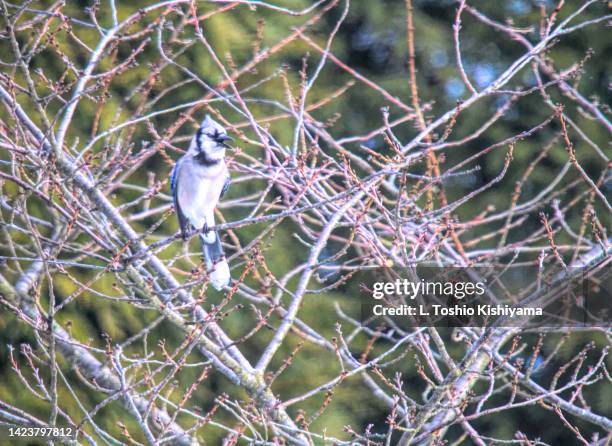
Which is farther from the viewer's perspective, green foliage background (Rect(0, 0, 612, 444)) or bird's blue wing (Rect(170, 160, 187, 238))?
green foliage background (Rect(0, 0, 612, 444))

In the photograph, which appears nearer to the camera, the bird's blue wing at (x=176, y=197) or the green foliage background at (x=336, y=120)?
the bird's blue wing at (x=176, y=197)

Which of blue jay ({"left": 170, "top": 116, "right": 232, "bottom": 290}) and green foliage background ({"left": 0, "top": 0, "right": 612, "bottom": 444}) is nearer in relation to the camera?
blue jay ({"left": 170, "top": 116, "right": 232, "bottom": 290})

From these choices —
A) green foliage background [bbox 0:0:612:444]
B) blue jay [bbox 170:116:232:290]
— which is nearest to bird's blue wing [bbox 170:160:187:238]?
blue jay [bbox 170:116:232:290]

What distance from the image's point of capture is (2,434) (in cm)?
405

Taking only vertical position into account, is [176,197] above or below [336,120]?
below

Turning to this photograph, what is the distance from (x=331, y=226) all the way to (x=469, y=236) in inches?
129

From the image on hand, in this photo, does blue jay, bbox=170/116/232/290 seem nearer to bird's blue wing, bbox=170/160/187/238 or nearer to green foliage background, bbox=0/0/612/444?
bird's blue wing, bbox=170/160/187/238

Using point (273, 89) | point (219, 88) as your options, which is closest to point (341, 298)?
point (273, 89)

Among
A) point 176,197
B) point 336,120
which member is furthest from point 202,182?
point 336,120

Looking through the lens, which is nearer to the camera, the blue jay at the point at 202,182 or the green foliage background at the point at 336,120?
the blue jay at the point at 202,182

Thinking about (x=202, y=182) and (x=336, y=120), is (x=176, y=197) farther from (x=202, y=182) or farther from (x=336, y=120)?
(x=336, y=120)

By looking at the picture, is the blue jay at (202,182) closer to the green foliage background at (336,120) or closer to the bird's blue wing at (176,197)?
the bird's blue wing at (176,197)

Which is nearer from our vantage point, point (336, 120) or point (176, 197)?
point (176, 197)

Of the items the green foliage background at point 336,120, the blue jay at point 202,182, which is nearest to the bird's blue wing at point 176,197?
the blue jay at point 202,182
